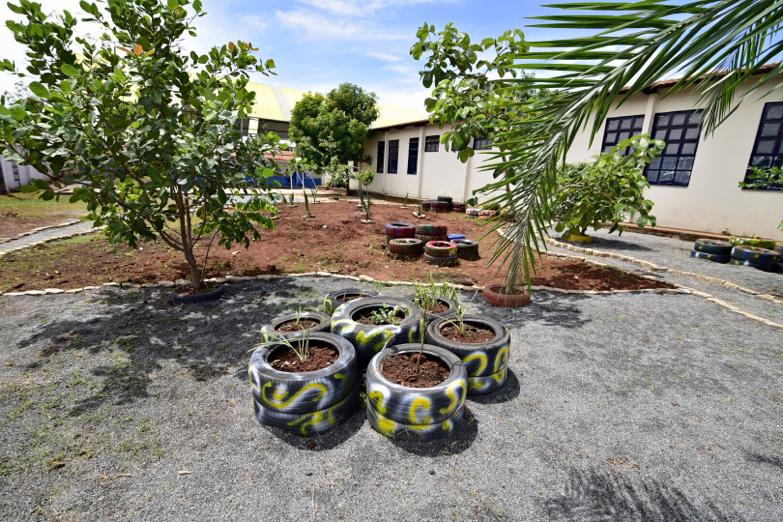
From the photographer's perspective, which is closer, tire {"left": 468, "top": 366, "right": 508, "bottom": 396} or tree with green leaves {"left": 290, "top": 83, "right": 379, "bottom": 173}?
tire {"left": 468, "top": 366, "right": 508, "bottom": 396}

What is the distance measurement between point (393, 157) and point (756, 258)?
21.0 meters

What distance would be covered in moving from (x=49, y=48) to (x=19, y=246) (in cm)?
621

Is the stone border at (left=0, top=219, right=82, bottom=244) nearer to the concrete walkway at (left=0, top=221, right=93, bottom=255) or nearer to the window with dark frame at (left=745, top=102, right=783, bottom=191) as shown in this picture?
the concrete walkway at (left=0, top=221, right=93, bottom=255)

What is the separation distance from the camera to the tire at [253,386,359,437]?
102 inches

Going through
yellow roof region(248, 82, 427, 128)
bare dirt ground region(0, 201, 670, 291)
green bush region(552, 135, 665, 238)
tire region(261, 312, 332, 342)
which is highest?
yellow roof region(248, 82, 427, 128)

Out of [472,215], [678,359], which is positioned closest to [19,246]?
[678,359]

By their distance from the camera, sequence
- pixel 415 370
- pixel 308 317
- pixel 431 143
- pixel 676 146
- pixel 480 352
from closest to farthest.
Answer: pixel 415 370 → pixel 480 352 → pixel 308 317 → pixel 676 146 → pixel 431 143

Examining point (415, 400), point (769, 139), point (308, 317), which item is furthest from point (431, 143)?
point (415, 400)

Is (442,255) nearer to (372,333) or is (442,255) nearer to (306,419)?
(372,333)

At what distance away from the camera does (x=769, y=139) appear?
33.3 feet

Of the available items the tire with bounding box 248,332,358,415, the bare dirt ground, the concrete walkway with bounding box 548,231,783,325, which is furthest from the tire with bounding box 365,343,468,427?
the concrete walkway with bounding box 548,231,783,325

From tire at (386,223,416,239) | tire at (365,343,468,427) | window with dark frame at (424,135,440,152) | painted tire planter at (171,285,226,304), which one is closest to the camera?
tire at (365,343,468,427)

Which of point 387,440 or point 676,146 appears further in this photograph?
point 676,146

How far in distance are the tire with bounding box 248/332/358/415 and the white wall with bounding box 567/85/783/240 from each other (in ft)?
41.6
